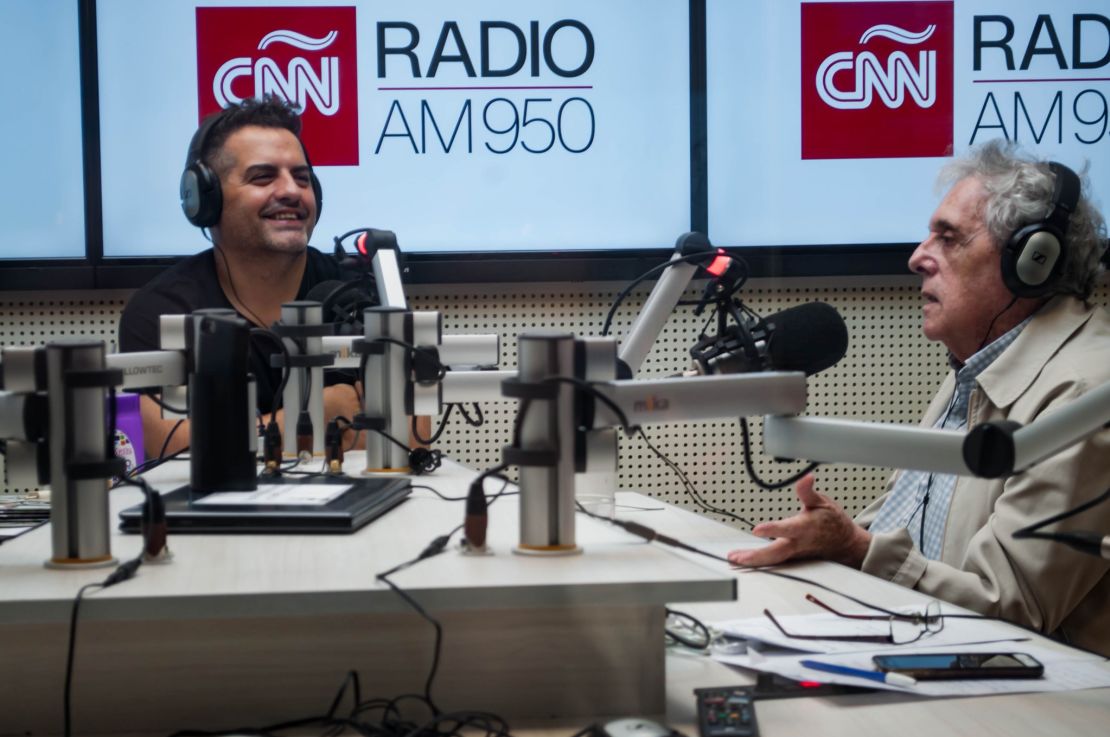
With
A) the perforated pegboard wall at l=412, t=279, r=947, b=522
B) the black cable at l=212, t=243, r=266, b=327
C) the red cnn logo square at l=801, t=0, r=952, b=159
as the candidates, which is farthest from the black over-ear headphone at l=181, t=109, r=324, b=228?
the red cnn logo square at l=801, t=0, r=952, b=159

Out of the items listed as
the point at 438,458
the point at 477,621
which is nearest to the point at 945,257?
the point at 438,458

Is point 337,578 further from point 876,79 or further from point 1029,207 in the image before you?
point 876,79

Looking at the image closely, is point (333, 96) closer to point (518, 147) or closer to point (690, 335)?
point (518, 147)

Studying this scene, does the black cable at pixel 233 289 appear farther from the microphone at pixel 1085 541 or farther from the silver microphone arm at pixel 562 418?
the microphone at pixel 1085 541

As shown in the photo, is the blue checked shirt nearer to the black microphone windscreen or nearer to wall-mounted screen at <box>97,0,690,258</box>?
the black microphone windscreen

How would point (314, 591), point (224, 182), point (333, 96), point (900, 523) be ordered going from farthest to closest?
point (333, 96) < point (224, 182) < point (900, 523) < point (314, 591)

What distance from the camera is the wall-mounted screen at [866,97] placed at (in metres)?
3.52

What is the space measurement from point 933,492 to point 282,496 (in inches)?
50.2

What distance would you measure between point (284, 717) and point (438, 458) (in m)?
0.87

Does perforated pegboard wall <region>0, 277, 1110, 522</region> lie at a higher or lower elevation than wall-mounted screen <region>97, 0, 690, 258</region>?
lower

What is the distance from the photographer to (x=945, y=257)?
2408 millimetres

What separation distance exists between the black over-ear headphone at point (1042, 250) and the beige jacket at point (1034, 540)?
0.13m

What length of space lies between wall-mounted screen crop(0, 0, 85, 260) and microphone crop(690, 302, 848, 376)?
2.37 metres

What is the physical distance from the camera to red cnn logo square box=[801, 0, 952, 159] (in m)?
3.52
